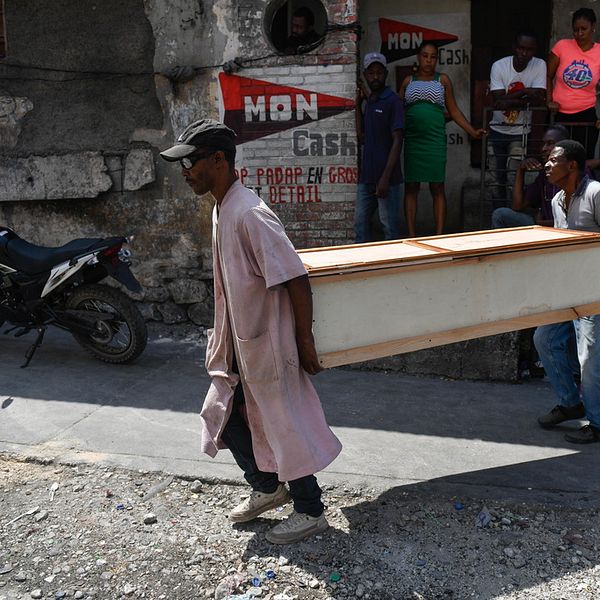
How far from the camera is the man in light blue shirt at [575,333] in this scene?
424cm

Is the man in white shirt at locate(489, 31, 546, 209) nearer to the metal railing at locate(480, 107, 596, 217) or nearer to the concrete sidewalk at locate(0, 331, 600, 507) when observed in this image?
the metal railing at locate(480, 107, 596, 217)

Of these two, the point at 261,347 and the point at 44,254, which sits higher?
the point at 44,254

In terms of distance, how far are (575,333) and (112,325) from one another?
10.6 feet

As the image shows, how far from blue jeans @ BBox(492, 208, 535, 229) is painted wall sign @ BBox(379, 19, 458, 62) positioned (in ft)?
6.37

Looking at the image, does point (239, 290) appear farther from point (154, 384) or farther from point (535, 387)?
point (535, 387)

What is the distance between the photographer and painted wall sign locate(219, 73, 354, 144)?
20.5ft

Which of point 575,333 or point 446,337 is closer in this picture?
point 446,337

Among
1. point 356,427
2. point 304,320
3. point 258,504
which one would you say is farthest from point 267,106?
point 258,504

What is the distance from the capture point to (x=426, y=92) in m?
6.28

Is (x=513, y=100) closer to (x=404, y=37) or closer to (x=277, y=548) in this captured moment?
(x=404, y=37)

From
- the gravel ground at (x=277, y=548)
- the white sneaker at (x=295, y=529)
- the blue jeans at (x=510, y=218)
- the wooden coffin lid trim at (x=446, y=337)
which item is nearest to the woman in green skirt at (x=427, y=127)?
the blue jeans at (x=510, y=218)

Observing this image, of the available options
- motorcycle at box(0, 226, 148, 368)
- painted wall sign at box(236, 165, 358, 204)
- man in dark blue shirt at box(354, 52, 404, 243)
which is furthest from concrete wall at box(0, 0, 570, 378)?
motorcycle at box(0, 226, 148, 368)

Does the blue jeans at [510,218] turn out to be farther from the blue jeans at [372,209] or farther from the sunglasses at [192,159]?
the sunglasses at [192,159]

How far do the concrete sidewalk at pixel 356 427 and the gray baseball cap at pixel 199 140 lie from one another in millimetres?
1763
